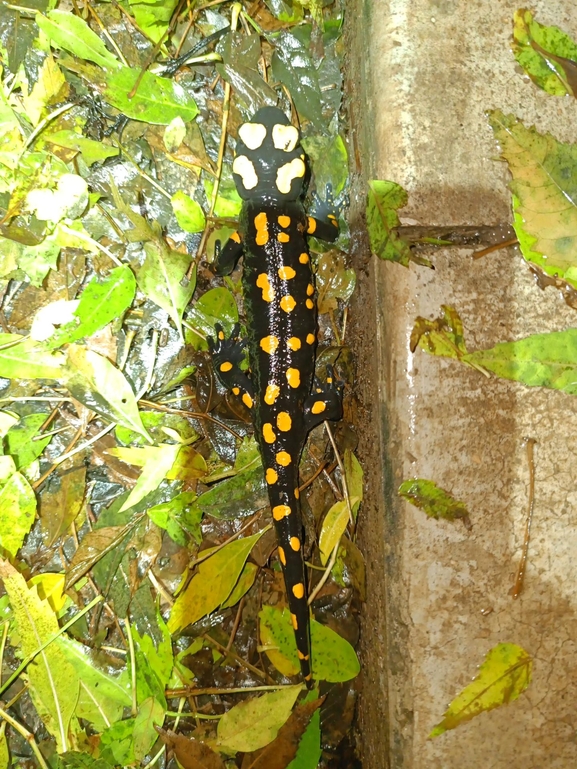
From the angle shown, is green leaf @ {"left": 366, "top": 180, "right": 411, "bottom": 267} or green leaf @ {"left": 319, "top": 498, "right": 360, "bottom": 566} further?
green leaf @ {"left": 319, "top": 498, "right": 360, "bottom": 566}

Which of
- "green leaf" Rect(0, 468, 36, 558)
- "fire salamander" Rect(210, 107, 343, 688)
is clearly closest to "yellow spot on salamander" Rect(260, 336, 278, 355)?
"fire salamander" Rect(210, 107, 343, 688)

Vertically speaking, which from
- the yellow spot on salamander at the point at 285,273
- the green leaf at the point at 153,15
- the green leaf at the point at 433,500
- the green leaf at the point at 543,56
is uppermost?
the green leaf at the point at 153,15

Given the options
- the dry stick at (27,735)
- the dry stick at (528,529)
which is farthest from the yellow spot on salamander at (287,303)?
the dry stick at (27,735)

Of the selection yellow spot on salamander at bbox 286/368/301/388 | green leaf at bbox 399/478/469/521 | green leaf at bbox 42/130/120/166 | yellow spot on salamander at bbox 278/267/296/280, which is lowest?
green leaf at bbox 399/478/469/521

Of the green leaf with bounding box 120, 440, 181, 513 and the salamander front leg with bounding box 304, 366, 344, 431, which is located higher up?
the salamander front leg with bounding box 304, 366, 344, 431

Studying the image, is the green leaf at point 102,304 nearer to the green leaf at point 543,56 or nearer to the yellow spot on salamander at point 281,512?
the yellow spot on salamander at point 281,512

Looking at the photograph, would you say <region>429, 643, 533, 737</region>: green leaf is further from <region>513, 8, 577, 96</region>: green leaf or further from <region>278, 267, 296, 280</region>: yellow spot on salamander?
<region>513, 8, 577, 96</region>: green leaf

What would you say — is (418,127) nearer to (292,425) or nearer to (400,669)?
(292,425)

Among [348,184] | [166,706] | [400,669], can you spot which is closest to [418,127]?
[348,184]
